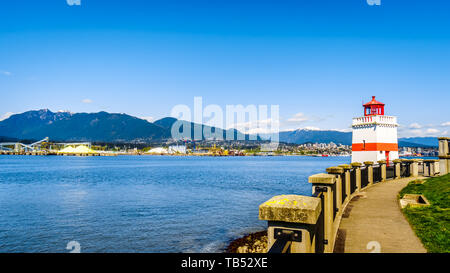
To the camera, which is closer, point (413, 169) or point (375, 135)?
point (413, 169)

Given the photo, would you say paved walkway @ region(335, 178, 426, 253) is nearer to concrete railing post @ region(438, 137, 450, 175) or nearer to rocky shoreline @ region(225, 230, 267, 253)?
rocky shoreline @ region(225, 230, 267, 253)

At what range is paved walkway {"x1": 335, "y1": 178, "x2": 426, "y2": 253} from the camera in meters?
8.03

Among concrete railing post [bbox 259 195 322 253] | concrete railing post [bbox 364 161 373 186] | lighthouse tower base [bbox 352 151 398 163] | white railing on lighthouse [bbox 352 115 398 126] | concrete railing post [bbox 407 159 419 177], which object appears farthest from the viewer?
white railing on lighthouse [bbox 352 115 398 126]

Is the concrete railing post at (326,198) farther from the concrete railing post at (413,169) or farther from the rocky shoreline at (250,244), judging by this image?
the concrete railing post at (413,169)

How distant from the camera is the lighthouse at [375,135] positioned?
27.5 metres

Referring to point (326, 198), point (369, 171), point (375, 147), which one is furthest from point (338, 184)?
point (375, 147)

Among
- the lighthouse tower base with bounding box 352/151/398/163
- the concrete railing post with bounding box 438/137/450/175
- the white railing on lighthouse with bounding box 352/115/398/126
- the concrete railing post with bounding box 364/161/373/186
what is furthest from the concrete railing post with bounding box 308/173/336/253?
the white railing on lighthouse with bounding box 352/115/398/126

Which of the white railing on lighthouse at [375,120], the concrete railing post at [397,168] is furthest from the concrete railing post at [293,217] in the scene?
the white railing on lighthouse at [375,120]

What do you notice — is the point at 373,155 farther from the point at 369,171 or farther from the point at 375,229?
the point at 375,229

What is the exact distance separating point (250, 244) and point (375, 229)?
9425 millimetres

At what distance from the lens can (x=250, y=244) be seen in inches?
708

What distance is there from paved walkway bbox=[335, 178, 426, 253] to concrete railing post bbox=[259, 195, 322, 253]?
4459mm

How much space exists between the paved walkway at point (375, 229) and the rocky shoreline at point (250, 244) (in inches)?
220
